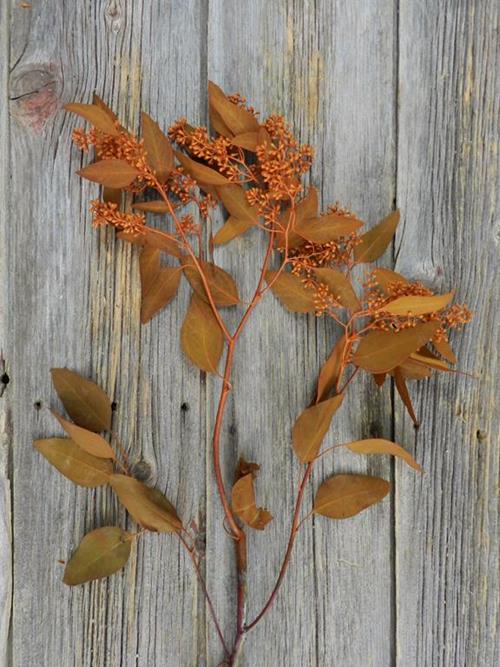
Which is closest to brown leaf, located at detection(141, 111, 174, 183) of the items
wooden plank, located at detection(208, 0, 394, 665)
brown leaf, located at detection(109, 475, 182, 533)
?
wooden plank, located at detection(208, 0, 394, 665)

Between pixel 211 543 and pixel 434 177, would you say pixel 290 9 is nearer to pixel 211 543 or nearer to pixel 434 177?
pixel 434 177

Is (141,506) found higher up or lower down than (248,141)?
lower down

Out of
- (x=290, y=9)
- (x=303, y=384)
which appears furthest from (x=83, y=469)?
(x=290, y=9)

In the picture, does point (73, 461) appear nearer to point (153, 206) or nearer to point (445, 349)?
point (153, 206)

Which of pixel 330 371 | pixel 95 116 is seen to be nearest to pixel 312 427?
pixel 330 371

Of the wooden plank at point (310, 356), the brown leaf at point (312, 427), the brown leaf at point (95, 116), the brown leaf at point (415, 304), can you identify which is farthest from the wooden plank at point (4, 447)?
the brown leaf at point (415, 304)

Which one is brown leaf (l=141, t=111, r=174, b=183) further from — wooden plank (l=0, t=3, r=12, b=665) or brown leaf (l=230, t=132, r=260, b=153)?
wooden plank (l=0, t=3, r=12, b=665)
